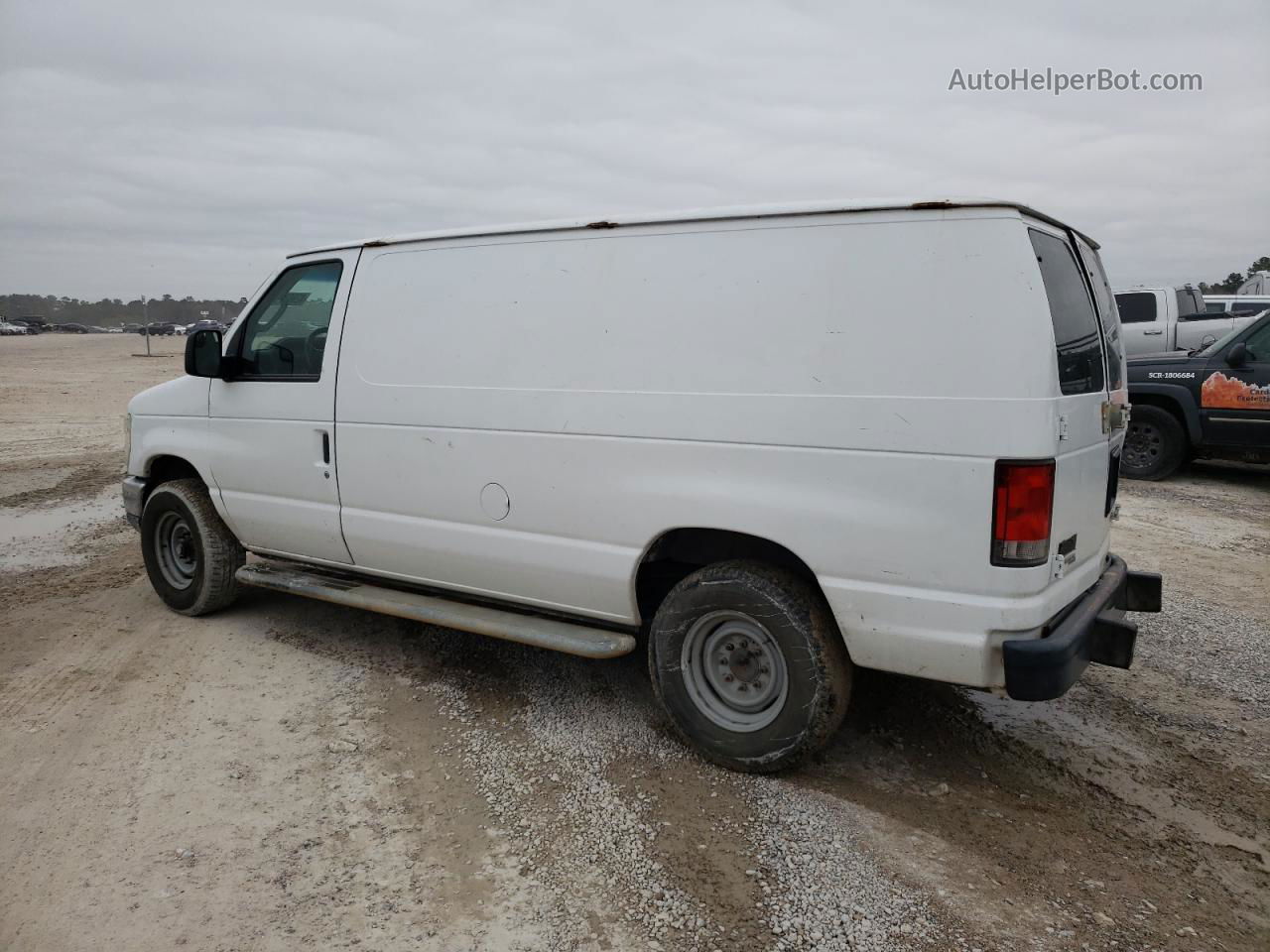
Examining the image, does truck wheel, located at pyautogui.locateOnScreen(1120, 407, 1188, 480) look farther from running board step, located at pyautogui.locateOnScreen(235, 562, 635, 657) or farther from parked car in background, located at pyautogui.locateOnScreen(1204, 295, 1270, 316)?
parked car in background, located at pyautogui.locateOnScreen(1204, 295, 1270, 316)

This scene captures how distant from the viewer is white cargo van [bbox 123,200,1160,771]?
2980 mm

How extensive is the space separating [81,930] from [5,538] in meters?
5.82

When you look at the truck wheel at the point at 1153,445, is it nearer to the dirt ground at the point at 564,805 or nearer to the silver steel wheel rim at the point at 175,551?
the dirt ground at the point at 564,805

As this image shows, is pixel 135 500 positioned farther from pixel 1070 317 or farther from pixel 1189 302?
pixel 1189 302

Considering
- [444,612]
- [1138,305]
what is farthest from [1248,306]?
[444,612]

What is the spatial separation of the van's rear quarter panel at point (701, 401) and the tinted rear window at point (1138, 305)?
13.4 metres

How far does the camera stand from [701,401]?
3428mm

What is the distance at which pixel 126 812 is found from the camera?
333 cm

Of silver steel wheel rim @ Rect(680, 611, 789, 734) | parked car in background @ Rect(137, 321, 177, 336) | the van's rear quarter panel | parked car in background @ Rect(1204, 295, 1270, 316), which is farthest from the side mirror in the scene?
parked car in background @ Rect(137, 321, 177, 336)

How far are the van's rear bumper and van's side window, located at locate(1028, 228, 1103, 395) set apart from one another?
0.82 metres

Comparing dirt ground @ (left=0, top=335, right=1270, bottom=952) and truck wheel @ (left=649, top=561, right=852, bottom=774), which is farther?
truck wheel @ (left=649, top=561, right=852, bottom=774)

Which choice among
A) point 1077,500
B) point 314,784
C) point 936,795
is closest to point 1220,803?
point 936,795

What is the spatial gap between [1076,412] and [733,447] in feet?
3.92

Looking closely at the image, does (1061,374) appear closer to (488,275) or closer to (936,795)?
(936,795)
